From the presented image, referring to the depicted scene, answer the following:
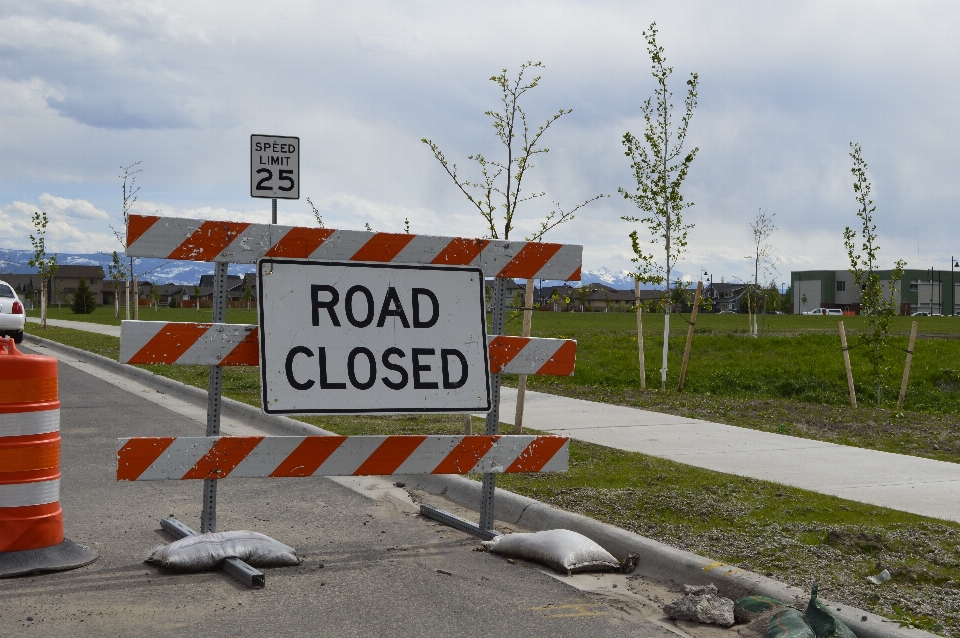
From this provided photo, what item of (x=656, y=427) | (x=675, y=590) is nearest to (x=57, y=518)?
(x=675, y=590)

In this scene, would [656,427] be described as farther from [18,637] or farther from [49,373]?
[18,637]

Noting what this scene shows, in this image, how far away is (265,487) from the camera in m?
7.43

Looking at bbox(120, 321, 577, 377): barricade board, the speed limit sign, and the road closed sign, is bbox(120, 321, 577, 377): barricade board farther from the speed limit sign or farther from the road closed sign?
the speed limit sign

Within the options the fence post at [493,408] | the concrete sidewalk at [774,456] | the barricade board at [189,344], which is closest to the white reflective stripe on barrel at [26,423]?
the barricade board at [189,344]

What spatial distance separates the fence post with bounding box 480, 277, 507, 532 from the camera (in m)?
5.83

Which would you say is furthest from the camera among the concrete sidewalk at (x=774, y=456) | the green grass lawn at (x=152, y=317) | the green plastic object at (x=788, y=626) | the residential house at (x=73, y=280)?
the residential house at (x=73, y=280)

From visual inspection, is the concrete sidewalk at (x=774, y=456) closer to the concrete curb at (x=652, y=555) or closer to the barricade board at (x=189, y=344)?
the concrete curb at (x=652, y=555)

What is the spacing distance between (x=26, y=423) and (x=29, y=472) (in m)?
0.26

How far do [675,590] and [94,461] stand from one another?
5.59 m

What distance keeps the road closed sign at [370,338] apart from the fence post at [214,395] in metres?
0.29

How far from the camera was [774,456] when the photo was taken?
8664 mm

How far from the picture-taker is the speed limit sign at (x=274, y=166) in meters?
11.3

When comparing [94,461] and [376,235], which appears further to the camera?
[94,461]

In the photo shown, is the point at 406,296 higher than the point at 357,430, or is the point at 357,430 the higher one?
the point at 406,296
